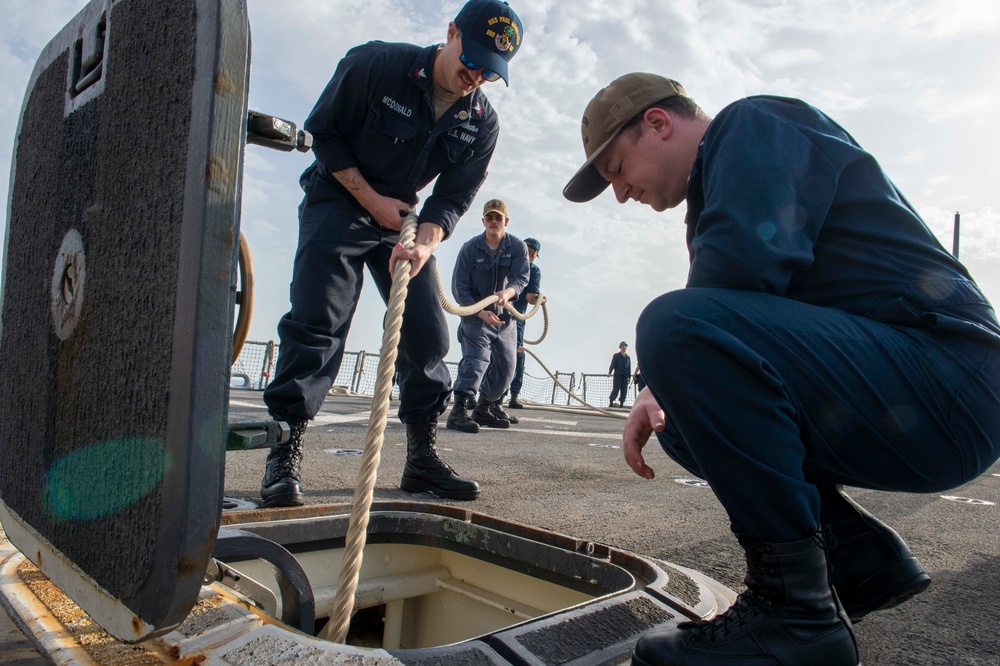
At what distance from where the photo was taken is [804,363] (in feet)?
3.47

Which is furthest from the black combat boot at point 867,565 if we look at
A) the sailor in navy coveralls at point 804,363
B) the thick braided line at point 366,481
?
the thick braided line at point 366,481

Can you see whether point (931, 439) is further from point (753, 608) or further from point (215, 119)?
point (215, 119)

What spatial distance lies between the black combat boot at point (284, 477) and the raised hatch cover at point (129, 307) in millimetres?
958

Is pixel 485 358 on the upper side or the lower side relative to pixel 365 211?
lower

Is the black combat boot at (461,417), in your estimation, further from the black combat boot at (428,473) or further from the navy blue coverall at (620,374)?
the navy blue coverall at (620,374)

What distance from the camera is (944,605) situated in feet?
4.83

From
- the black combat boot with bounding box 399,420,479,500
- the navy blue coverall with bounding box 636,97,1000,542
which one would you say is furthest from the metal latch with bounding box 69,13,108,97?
the black combat boot with bounding box 399,420,479,500

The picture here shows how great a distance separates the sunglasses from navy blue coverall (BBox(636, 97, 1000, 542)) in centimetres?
141

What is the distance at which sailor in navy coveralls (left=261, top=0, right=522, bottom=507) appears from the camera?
7.57ft

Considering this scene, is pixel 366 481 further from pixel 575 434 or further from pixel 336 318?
pixel 575 434

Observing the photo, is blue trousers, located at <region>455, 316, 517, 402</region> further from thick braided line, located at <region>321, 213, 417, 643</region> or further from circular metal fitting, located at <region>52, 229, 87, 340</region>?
circular metal fitting, located at <region>52, 229, 87, 340</region>

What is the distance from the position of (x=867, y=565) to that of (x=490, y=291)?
4.99 m

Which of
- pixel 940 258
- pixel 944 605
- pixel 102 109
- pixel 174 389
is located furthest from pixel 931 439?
pixel 102 109

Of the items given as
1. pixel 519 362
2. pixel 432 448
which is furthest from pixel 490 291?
pixel 432 448
